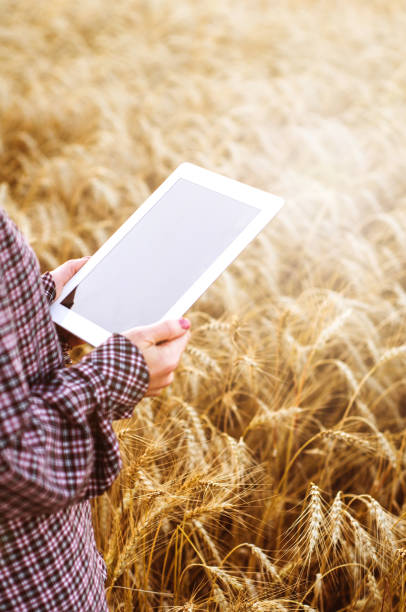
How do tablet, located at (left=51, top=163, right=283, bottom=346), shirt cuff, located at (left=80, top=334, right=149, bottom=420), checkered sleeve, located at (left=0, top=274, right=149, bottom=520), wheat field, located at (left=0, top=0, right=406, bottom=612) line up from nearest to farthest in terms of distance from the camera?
checkered sleeve, located at (left=0, top=274, right=149, bottom=520)
shirt cuff, located at (left=80, top=334, right=149, bottom=420)
tablet, located at (left=51, top=163, right=283, bottom=346)
wheat field, located at (left=0, top=0, right=406, bottom=612)

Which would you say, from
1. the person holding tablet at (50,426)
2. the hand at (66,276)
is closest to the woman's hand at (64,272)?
the hand at (66,276)

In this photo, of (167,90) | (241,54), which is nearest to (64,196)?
(167,90)

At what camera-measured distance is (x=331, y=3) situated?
6.35m

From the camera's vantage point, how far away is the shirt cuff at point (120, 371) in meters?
0.68

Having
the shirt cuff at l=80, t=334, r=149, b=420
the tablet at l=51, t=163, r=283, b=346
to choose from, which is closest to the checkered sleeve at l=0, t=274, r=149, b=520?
the shirt cuff at l=80, t=334, r=149, b=420

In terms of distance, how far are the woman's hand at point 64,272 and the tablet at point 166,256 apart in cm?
4

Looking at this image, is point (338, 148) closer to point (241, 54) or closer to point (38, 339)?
point (241, 54)

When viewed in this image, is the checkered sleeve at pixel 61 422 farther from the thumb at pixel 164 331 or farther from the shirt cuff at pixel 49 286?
the shirt cuff at pixel 49 286

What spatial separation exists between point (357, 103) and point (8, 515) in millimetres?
3842

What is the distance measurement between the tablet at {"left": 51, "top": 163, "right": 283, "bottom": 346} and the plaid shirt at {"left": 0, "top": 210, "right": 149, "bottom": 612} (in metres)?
0.13

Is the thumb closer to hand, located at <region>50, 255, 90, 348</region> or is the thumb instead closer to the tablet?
the tablet

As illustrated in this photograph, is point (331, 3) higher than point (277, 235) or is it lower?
higher

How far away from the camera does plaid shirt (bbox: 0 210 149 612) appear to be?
579mm

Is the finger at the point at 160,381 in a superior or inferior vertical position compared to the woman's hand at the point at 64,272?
inferior
